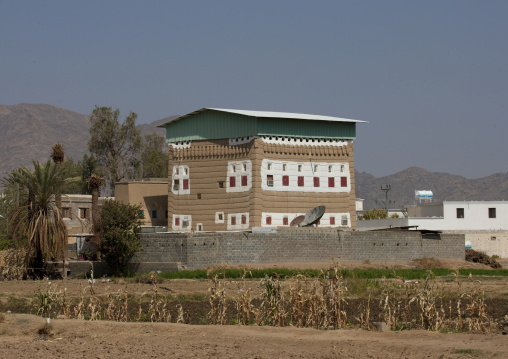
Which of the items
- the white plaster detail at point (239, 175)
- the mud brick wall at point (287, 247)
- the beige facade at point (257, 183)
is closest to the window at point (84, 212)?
the beige facade at point (257, 183)

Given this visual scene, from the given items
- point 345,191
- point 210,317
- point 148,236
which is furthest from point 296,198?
point 210,317

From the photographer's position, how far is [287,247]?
4831cm

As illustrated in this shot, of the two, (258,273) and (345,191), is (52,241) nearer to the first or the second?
(258,273)

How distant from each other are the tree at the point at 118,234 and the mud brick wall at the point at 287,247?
1.23 m

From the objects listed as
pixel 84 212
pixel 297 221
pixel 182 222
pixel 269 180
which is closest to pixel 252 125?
pixel 269 180

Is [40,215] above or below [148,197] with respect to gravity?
below

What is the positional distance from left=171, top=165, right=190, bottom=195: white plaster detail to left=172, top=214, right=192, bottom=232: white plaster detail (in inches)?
64.2

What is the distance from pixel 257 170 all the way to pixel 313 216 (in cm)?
481

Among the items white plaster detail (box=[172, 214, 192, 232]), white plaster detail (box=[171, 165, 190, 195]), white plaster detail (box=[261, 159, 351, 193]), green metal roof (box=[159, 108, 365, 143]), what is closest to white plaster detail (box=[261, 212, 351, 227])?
white plaster detail (box=[261, 159, 351, 193])

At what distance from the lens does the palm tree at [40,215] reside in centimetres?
4262

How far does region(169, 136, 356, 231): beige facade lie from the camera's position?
53.1m

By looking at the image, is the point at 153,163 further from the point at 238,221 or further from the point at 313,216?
the point at 313,216

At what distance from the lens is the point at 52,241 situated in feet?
141

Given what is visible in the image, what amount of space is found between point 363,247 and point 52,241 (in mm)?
18398
